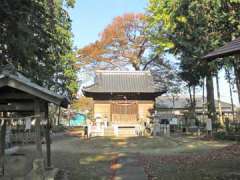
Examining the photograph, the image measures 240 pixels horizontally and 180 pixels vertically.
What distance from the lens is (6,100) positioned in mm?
11797

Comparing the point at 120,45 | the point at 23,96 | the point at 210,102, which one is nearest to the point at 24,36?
the point at 23,96

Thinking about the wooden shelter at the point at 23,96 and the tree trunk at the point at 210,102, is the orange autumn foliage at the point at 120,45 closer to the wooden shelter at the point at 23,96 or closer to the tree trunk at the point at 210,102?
the tree trunk at the point at 210,102

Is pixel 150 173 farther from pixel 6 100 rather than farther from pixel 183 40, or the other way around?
pixel 183 40

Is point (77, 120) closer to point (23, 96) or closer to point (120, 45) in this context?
point (120, 45)

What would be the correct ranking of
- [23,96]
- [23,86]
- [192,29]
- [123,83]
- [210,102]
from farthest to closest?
[123,83] < [210,102] < [192,29] < [23,96] < [23,86]

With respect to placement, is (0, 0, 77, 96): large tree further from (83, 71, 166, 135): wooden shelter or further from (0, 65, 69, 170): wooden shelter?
(83, 71, 166, 135): wooden shelter

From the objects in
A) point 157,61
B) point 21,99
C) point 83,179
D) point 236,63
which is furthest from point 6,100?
point 157,61

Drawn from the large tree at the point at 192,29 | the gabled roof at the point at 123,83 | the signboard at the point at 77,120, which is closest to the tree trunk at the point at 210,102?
the large tree at the point at 192,29

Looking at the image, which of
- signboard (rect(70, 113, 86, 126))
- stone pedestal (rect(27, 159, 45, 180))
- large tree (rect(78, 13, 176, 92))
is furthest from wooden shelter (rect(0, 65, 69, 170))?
signboard (rect(70, 113, 86, 126))

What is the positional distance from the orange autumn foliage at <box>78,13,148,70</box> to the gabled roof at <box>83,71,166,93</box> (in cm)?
1057

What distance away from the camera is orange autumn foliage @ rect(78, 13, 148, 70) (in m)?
51.9

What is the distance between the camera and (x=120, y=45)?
172 feet

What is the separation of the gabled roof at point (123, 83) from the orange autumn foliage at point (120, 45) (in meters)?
10.6

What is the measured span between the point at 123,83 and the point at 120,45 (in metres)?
13.2
